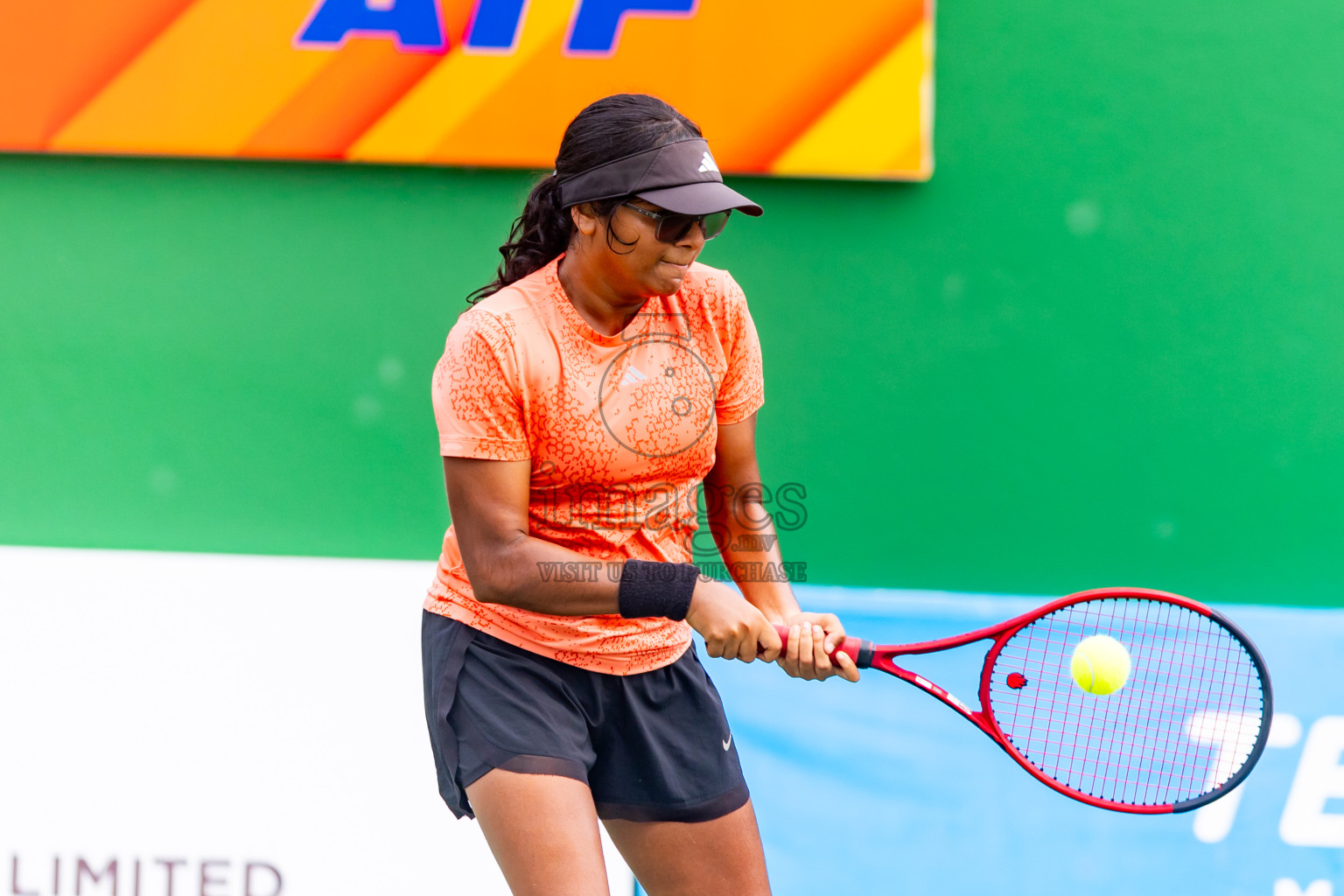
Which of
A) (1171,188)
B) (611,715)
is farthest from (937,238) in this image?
(611,715)

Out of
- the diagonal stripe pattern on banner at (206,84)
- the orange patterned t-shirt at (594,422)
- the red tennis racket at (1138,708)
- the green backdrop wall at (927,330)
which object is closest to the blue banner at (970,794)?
the red tennis racket at (1138,708)

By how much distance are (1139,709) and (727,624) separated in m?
1.36

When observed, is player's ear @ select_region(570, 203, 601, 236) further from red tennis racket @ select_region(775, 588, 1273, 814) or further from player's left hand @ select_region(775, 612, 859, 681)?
red tennis racket @ select_region(775, 588, 1273, 814)

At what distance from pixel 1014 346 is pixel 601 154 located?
5.22ft

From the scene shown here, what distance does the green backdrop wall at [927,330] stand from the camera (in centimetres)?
300

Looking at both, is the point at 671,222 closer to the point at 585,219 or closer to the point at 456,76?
the point at 585,219

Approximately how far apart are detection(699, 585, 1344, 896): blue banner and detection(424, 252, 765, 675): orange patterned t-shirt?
90 cm

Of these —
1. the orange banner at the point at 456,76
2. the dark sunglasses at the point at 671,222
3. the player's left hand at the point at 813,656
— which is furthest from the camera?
the orange banner at the point at 456,76

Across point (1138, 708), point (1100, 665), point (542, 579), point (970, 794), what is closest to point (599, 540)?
point (542, 579)

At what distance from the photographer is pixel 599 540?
1953 millimetres

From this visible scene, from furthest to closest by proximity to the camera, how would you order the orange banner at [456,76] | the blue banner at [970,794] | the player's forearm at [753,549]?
the orange banner at [456,76], the blue banner at [970,794], the player's forearm at [753,549]

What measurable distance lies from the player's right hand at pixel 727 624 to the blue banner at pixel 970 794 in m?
1.03

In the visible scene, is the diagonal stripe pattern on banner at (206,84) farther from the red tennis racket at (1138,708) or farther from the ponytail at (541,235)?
the red tennis racket at (1138,708)

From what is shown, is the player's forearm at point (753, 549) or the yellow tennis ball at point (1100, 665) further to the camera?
the player's forearm at point (753, 549)
